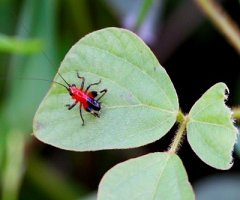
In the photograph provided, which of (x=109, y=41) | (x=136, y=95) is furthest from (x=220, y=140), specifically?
(x=109, y=41)

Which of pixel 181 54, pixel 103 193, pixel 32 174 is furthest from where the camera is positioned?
pixel 181 54

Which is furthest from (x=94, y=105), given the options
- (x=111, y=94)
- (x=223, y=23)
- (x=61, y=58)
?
(x=61, y=58)

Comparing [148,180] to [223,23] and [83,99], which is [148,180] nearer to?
[83,99]

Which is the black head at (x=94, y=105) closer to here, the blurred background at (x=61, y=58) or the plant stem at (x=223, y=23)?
the plant stem at (x=223, y=23)

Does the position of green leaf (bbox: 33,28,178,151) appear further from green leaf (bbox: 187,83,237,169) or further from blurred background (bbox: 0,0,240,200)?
blurred background (bbox: 0,0,240,200)

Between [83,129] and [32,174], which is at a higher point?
[83,129]

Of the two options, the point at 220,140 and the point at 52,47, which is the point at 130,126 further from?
the point at 52,47

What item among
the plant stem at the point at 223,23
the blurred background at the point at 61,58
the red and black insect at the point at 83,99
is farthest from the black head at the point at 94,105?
the blurred background at the point at 61,58

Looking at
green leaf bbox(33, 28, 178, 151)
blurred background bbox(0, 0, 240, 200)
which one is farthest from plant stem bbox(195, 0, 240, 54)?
green leaf bbox(33, 28, 178, 151)
